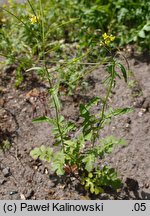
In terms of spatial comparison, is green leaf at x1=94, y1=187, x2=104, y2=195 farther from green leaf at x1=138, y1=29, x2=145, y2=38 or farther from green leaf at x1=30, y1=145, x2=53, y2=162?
green leaf at x1=138, y1=29, x2=145, y2=38

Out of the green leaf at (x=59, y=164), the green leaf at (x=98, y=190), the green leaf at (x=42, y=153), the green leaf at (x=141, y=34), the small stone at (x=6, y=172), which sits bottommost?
the green leaf at (x=98, y=190)

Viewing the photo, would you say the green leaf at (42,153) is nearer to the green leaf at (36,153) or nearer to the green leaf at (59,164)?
the green leaf at (36,153)

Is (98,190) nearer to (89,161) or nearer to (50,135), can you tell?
(89,161)

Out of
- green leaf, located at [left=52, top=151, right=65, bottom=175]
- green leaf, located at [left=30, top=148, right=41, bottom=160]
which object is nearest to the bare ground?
green leaf, located at [left=30, top=148, right=41, bottom=160]

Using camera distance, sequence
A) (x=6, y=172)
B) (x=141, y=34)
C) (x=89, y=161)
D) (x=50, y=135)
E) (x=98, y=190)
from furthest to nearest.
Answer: (x=141, y=34) → (x=50, y=135) → (x=6, y=172) → (x=98, y=190) → (x=89, y=161)

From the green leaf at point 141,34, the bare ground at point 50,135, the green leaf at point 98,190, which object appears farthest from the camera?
the green leaf at point 141,34

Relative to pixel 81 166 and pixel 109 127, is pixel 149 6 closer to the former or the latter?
pixel 109 127

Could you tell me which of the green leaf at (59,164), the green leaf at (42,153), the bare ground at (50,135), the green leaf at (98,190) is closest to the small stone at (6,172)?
the bare ground at (50,135)

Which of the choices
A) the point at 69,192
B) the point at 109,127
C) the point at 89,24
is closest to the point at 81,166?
the point at 69,192

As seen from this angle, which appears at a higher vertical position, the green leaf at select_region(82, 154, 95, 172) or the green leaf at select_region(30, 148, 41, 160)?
the green leaf at select_region(30, 148, 41, 160)

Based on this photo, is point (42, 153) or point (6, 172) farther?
point (6, 172)

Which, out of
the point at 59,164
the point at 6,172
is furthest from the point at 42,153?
the point at 6,172
